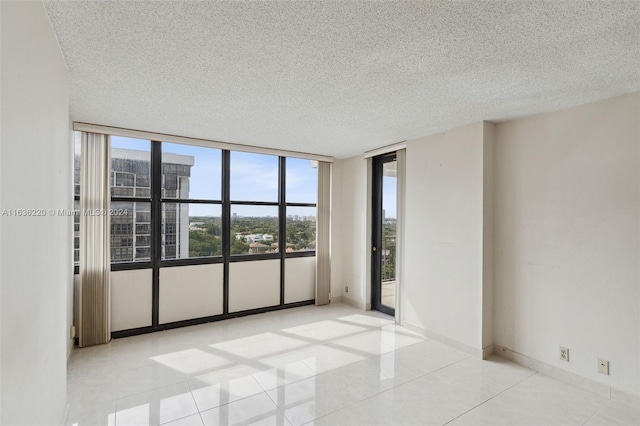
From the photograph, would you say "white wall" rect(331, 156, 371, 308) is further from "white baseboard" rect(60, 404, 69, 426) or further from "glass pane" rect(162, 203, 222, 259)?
"white baseboard" rect(60, 404, 69, 426)

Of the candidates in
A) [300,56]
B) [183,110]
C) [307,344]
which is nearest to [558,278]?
[307,344]

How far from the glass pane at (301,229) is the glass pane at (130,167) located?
Answer: 220cm

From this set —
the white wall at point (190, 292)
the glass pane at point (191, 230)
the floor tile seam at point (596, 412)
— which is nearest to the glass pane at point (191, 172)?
the glass pane at point (191, 230)

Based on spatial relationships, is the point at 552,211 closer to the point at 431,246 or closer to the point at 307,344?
the point at 431,246

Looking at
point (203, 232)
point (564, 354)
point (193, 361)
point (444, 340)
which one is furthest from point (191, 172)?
point (564, 354)

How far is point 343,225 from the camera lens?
5.92 metres

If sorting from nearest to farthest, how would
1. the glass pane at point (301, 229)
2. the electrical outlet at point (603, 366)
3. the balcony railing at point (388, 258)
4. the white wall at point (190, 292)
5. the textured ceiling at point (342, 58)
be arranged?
the textured ceiling at point (342, 58)
the electrical outlet at point (603, 366)
the white wall at point (190, 292)
the balcony railing at point (388, 258)
the glass pane at point (301, 229)

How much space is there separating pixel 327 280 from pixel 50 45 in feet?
15.5

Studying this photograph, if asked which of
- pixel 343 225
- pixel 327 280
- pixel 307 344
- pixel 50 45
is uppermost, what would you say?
pixel 50 45

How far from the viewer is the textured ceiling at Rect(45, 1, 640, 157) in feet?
5.68

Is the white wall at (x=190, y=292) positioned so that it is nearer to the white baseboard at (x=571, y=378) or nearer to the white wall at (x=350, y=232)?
the white wall at (x=350, y=232)

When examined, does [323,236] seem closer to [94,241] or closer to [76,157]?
[94,241]

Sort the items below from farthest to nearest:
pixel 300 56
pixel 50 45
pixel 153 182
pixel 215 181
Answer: pixel 215 181, pixel 153 182, pixel 300 56, pixel 50 45

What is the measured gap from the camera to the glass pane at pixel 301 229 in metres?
5.51
